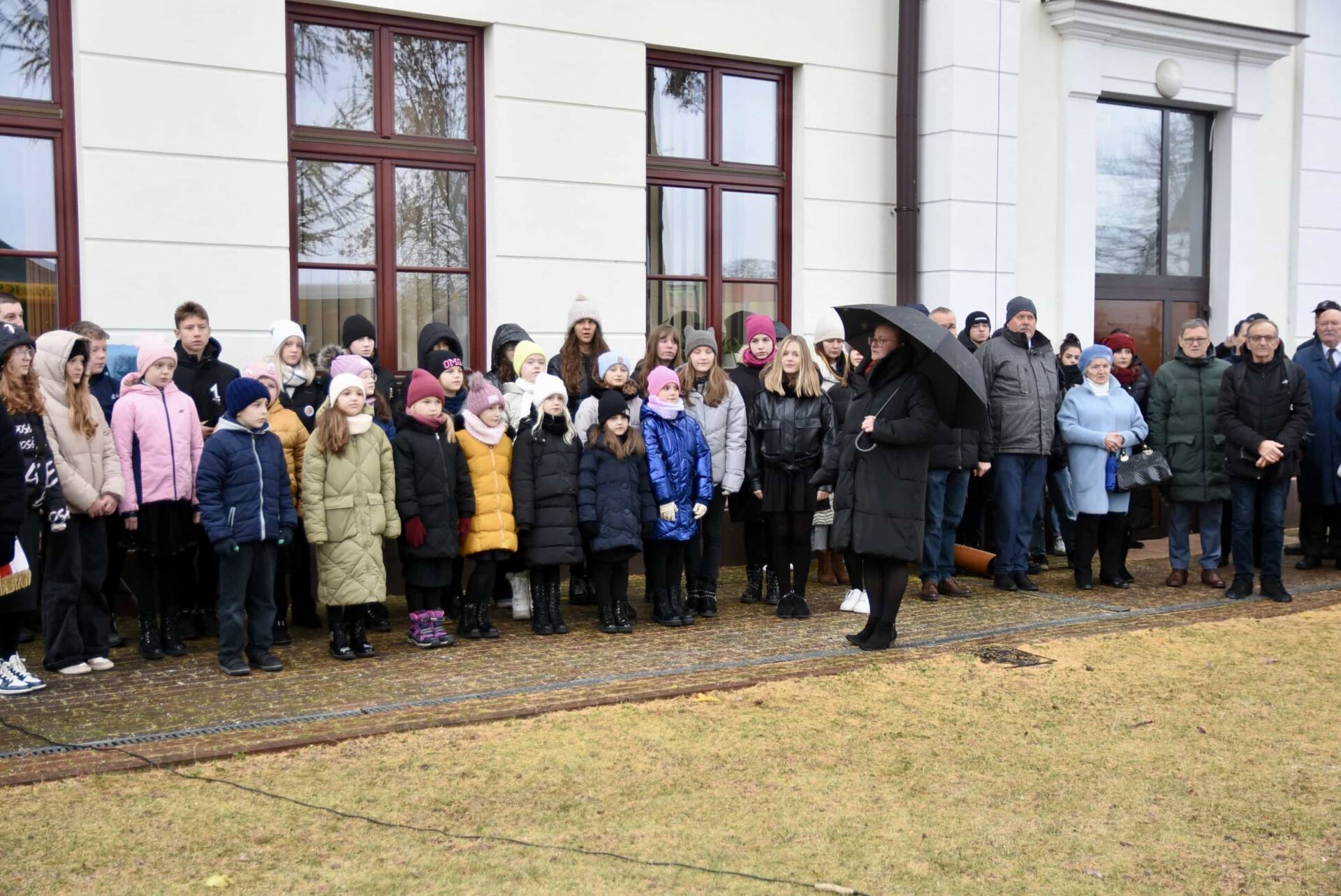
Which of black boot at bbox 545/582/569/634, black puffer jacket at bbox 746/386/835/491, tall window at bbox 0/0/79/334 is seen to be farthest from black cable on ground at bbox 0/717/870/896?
tall window at bbox 0/0/79/334

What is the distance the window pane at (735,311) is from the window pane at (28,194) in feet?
18.6

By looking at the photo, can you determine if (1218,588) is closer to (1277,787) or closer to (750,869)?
(1277,787)

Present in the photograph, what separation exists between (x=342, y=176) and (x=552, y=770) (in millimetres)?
6438

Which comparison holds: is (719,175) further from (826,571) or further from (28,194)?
(28,194)

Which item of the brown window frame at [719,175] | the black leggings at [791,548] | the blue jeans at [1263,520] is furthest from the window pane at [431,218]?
the blue jeans at [1263,520]

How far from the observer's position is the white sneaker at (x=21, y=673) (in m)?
7.00

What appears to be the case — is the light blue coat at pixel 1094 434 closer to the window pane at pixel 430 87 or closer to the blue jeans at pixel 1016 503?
the blue jeans at pixel 1016 503

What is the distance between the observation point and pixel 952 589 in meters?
10.1

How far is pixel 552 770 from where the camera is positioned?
18.6 ft

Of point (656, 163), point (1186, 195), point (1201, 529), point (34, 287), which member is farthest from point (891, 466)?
point (1186, 195)

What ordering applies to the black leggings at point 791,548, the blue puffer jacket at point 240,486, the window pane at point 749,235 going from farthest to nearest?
the window pane at point 749,235
the black leggings at point 791,548
the blue puffer jacket at point 240,486

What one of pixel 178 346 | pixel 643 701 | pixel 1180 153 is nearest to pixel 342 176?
pixel 178 346

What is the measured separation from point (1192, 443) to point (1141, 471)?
0.52 metres

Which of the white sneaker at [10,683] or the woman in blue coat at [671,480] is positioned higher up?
the woman in blue coat at [671,480]
